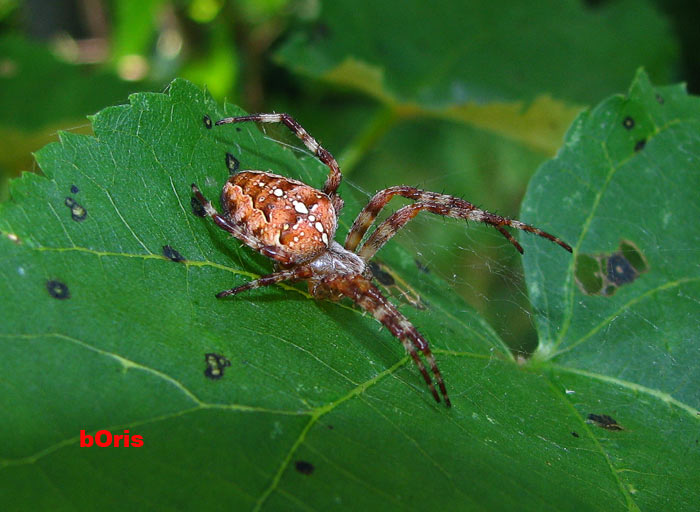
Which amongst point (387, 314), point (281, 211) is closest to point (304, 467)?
point (387, 314)

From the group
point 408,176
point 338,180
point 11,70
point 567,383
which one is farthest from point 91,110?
point 567,383

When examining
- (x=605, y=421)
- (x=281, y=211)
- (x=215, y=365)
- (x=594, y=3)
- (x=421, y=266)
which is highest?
(x=594, y=3)

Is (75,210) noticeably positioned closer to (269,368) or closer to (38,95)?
(269,368)

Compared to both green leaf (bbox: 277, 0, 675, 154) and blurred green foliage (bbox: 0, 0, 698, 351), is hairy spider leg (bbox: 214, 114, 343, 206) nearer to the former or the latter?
blurred green foliage (bbox: 0, 0, 698, 351)

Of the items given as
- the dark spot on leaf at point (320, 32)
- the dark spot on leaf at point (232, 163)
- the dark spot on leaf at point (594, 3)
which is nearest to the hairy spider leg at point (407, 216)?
the dark spot on leaf at point (232, 163)

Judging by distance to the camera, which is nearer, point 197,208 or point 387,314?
point 197,208

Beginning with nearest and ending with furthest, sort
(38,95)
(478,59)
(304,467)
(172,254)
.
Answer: (304,467) < (172,254) < (478,59) < (38,95)

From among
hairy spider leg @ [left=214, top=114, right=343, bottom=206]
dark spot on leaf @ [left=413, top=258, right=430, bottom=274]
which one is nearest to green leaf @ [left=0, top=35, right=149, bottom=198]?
hairy spider leg @ [left=214, top=114, right=343, bottom=206]
